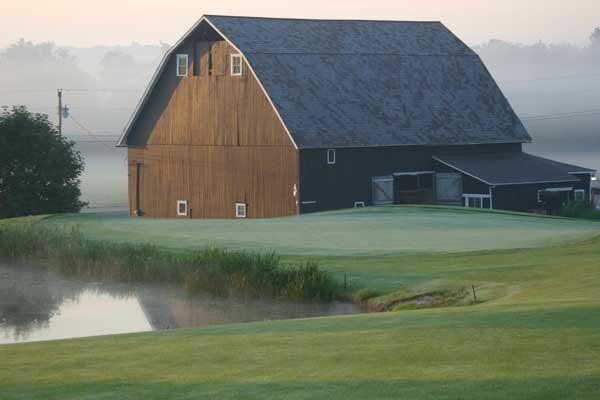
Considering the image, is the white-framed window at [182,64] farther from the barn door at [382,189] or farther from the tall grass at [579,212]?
the tall grass at [579,212]

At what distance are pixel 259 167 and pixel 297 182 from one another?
2.68 meters

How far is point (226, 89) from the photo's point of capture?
170 ft

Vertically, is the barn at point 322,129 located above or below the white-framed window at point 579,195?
above

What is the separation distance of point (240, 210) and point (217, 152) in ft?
10.0

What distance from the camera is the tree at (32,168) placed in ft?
167

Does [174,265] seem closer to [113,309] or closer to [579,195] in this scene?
[113,309]

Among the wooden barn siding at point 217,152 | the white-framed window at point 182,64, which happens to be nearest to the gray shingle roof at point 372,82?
the wooden barn siding at point 217,152

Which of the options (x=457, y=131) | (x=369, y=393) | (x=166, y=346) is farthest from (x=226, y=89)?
(x=369, y=393)

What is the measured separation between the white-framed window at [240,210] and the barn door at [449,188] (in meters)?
9.01

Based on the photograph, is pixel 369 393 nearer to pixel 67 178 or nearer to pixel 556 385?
pixel 556 385

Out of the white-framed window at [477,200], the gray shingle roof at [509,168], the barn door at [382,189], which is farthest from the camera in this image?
the barn door at [382,189]

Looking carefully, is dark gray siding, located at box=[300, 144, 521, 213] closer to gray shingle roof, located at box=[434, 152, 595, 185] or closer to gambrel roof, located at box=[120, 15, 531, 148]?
gambrel roof, located at box=[120, 15, 531, 148]

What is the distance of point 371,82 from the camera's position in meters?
53.6

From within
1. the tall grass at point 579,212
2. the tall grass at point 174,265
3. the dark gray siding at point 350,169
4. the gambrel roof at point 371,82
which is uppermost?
the gambrel roof at point 371,82
